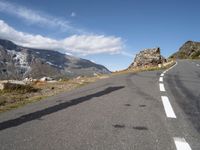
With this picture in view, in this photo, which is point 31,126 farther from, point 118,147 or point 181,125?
point 181,125

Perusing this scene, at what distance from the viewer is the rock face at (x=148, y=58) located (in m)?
42.4

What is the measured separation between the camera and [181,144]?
15.5 ft

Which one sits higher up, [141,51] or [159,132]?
[141,51]

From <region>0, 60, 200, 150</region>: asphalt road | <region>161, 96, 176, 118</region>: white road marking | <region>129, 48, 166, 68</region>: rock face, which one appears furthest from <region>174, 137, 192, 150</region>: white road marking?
<region>129, 48, 166, 68</region>: rock face

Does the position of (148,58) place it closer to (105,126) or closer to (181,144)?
(105,126)

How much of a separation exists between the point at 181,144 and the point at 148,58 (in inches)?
1538

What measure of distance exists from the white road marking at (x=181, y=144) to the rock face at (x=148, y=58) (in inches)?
1464

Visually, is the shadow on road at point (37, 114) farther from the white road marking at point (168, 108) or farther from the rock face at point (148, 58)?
the rock face at point (148, 58)

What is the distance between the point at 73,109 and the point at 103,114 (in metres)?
1.17

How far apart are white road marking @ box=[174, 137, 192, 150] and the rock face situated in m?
37.2

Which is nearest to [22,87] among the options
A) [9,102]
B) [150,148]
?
[9,102]

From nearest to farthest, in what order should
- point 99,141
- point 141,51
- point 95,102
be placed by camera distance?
point 99,141 → point 95,102 → point 141,51

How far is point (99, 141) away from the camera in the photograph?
191 inches

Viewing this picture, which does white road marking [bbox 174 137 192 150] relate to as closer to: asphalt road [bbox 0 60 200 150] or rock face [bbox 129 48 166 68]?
asphalt road [bbox 0 60 200 150]
